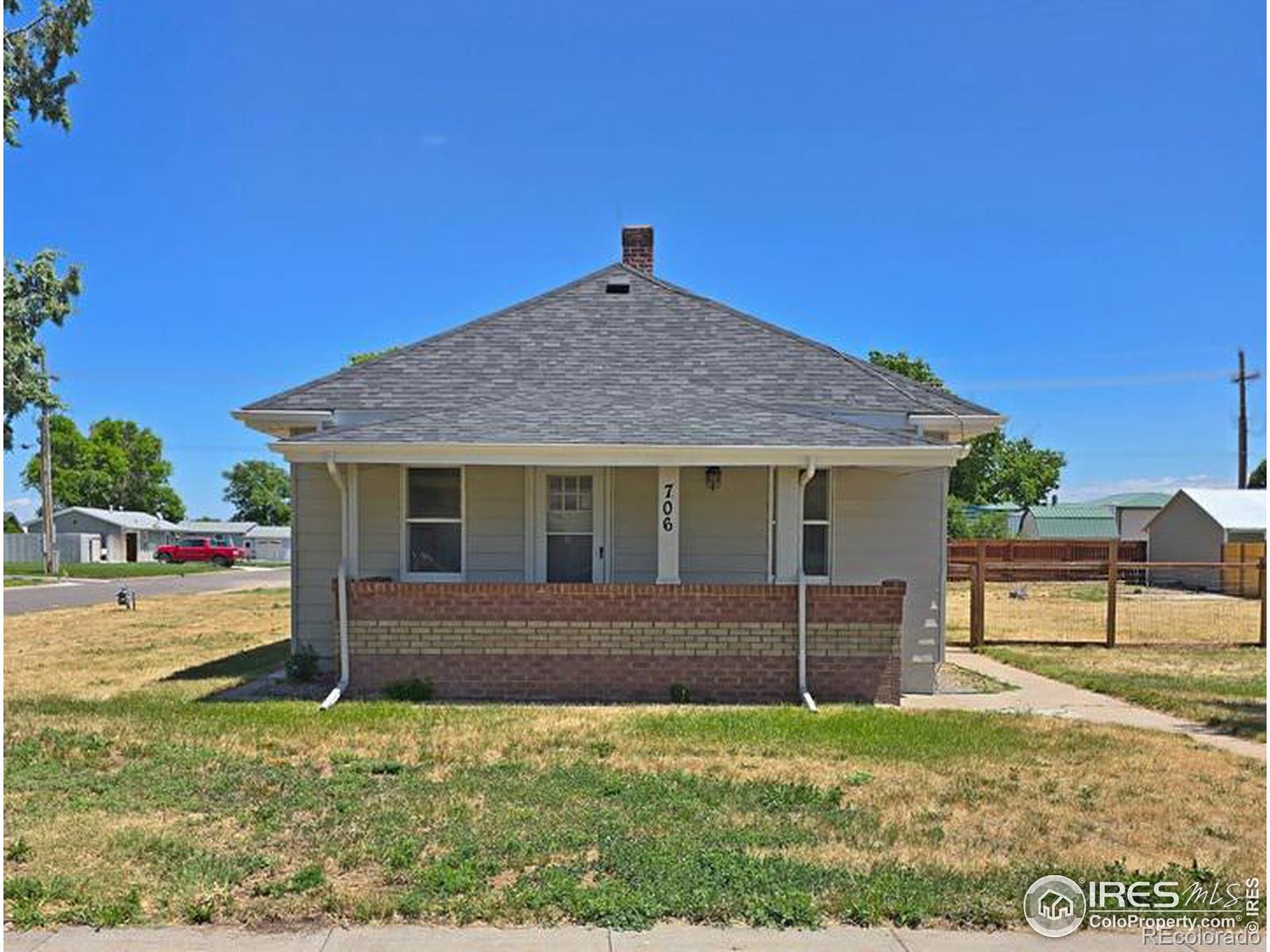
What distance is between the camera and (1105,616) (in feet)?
74.0

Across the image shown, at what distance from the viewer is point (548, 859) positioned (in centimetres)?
517

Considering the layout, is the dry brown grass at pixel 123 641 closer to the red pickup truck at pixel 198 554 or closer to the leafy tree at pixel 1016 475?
the red pickup truck at pixel 198 554

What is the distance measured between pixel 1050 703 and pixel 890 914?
702 centimetres

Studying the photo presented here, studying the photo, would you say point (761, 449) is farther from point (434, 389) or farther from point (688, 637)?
point (434, 389)

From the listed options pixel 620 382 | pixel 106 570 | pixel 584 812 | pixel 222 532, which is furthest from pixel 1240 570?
pixel 222 532

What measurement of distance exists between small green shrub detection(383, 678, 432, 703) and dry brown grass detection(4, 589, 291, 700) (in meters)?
2.15

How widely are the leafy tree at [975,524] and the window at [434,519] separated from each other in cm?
4103

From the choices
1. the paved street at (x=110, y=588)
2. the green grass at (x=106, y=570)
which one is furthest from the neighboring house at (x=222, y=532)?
the paved street at (x=110, y=588)

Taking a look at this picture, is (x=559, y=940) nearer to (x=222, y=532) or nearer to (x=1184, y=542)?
(x=1184, y=542)

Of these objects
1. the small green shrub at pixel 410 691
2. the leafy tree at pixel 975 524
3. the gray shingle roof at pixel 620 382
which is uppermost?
the gray shingle roof at pixel 620 382

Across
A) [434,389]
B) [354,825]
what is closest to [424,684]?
[434,389]

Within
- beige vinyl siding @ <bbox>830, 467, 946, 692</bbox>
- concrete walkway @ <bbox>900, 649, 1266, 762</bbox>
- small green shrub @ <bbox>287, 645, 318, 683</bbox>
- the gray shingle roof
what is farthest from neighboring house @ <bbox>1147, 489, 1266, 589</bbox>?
small green shrub @ <bbox>287, 645, 318, 683</bbox>

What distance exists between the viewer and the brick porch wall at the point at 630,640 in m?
10.5

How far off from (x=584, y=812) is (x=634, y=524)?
5978 millimetres
